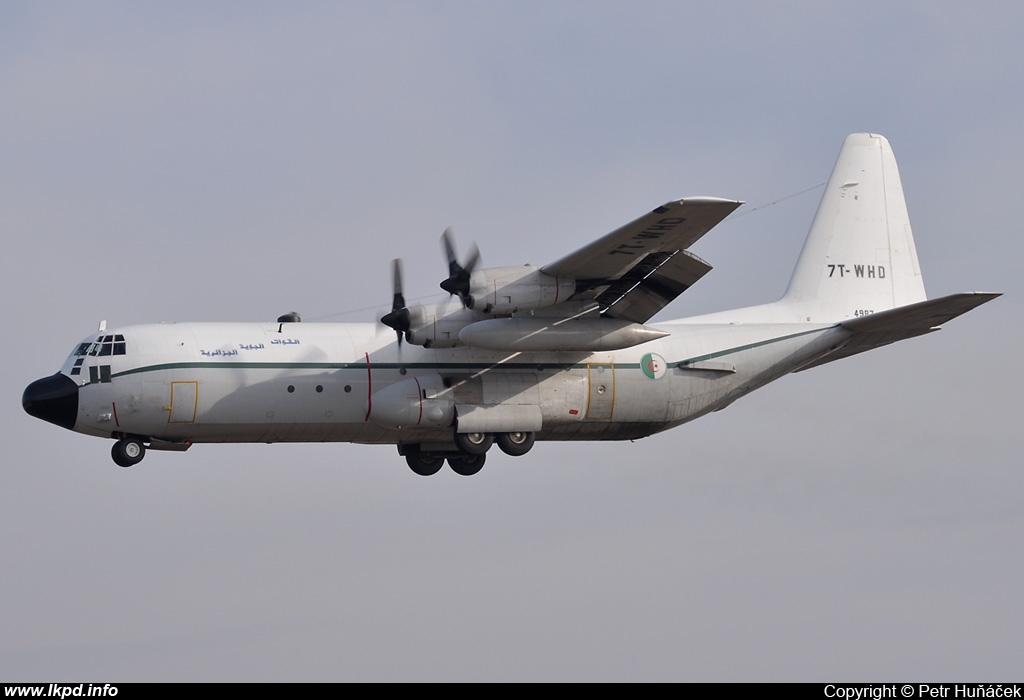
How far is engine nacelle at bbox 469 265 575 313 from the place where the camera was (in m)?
22.9

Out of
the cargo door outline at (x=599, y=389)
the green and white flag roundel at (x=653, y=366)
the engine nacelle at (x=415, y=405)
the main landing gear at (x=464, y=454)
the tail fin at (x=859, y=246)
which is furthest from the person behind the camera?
the tail fin at (x=859, y=246)

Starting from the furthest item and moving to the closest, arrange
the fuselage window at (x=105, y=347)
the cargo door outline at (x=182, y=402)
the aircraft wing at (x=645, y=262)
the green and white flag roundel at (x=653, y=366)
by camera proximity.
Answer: the green and white flag roundel at (x=653, y=366) < the fuselage window at (x=105, y=347) < the cargo door outline at (x=182, y=402) < the aircraft wing at (x=645, y=262)

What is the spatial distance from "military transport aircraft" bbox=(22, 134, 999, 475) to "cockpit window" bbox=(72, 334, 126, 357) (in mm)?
30

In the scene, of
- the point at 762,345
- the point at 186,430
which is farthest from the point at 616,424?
the point at 186,430

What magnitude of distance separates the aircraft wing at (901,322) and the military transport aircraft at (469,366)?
4 centimetres

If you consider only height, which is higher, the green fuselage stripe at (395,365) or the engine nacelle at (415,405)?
the green fuselage stripe at (395,365)

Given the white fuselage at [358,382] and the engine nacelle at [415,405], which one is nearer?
the white fuselage at [358,382]

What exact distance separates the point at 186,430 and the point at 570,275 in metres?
6.56

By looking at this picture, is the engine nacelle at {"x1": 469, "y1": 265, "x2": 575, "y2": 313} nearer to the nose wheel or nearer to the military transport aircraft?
the military transport aircraft

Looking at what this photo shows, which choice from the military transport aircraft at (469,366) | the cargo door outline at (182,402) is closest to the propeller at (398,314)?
the military transport aircraft at (469,366)

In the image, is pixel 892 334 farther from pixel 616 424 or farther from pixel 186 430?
pixel 186 430

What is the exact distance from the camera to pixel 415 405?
24.2 metres

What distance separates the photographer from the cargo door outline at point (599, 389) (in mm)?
25203

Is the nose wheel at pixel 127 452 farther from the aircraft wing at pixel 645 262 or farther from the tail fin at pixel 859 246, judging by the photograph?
the tail fin at pixel 859 246
